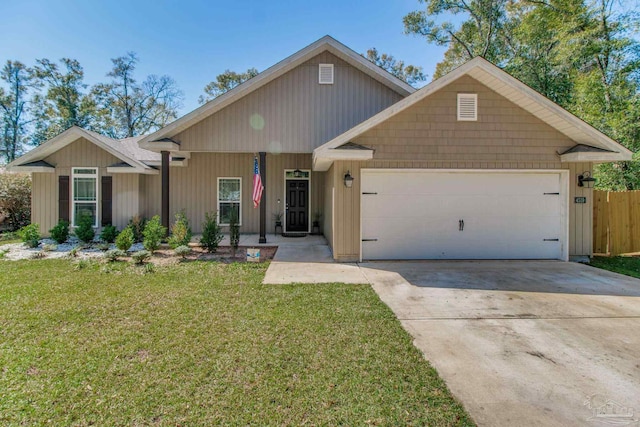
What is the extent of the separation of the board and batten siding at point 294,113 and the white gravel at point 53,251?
12.2 feet

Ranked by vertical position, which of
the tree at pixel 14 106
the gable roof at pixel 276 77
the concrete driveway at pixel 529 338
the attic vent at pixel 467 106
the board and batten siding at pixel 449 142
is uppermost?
the tree at pixel 14 106

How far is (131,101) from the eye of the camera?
27.7 m

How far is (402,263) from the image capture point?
7348 millimetres

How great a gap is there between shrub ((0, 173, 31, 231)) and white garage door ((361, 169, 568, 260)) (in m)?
14.0

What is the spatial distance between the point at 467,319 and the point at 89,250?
31.4ft

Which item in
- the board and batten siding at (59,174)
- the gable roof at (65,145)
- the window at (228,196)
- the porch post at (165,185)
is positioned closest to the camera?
the porch post at (165,185)

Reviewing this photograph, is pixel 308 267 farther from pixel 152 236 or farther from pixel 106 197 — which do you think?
pixel 106 197

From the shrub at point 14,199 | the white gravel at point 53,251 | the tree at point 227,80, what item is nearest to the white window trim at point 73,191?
the white gravel at point 53,251

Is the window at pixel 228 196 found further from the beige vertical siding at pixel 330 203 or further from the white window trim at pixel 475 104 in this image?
the white window trim at pixel 475 104

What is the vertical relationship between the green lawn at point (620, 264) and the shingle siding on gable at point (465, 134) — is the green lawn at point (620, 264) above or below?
below

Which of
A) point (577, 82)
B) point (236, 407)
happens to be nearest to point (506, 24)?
point (577, 82)

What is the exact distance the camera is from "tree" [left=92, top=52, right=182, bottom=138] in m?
27.2

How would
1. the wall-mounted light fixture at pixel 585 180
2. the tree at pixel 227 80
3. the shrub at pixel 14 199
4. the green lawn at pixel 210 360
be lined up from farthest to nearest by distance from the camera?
the tree at pixel 227 80 < the shrub at pixel 14 199 < the wall-mounted light fixture at pixel 585 180 < the green lawn at pixel 210 360

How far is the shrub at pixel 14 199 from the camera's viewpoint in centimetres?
1212
